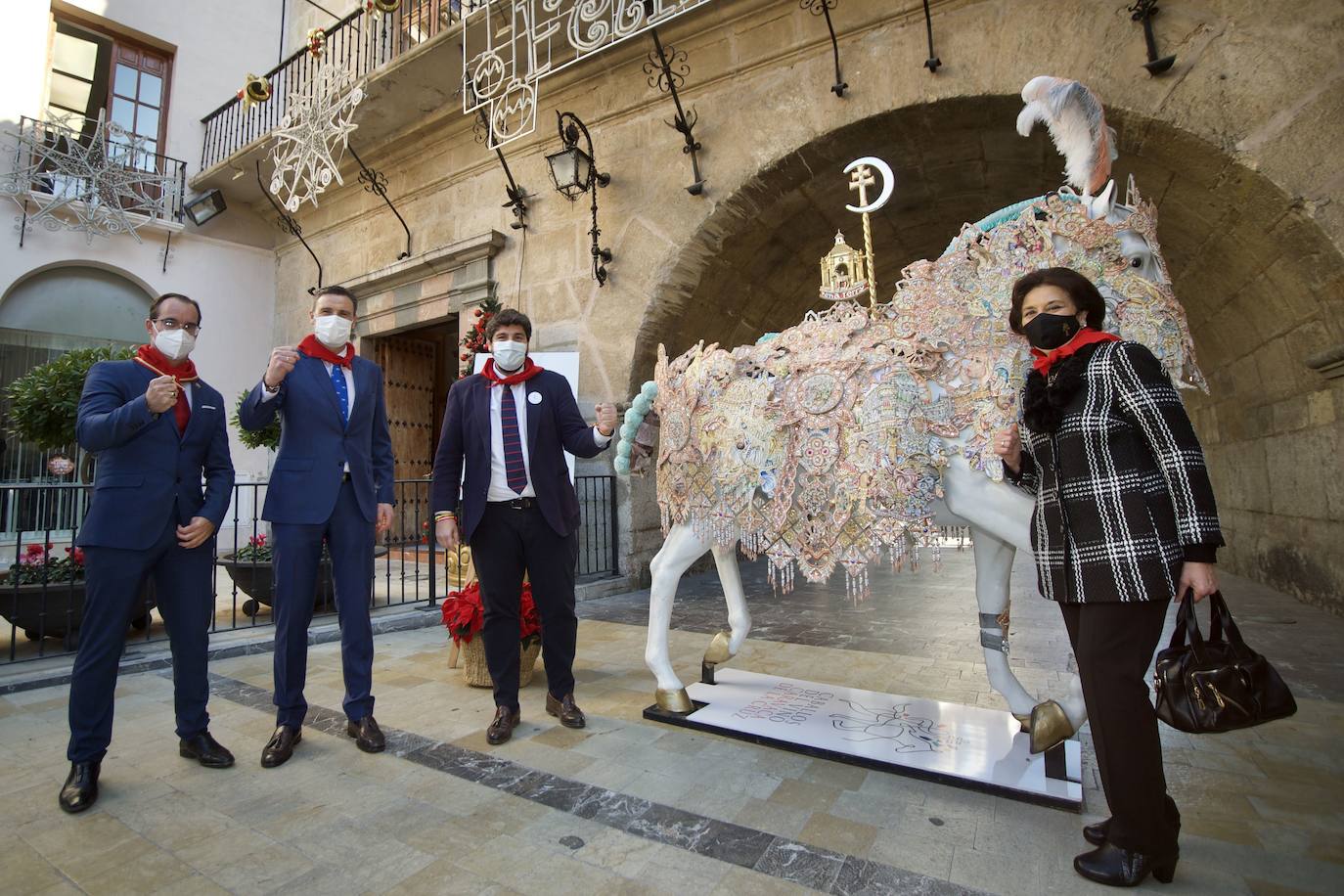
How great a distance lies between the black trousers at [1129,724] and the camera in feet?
Answer: 4.80

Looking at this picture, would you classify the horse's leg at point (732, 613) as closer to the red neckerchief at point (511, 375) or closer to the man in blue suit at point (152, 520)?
the red neckerchief at point (511, 375)

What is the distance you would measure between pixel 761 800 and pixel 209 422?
7.39 feet

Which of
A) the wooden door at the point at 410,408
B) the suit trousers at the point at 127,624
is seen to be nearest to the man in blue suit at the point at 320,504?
the suit trousers at the point at 127,624

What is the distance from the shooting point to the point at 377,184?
7.86m

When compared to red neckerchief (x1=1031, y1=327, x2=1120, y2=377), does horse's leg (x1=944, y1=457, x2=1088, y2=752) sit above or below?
below

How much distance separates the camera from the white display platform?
1957mm

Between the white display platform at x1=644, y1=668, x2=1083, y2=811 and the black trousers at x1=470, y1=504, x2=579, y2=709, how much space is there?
0.49 m

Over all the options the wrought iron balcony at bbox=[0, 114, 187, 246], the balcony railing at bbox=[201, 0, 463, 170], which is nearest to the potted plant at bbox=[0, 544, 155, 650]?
the balcony railing at bbox=[201, 0, 463, 170]

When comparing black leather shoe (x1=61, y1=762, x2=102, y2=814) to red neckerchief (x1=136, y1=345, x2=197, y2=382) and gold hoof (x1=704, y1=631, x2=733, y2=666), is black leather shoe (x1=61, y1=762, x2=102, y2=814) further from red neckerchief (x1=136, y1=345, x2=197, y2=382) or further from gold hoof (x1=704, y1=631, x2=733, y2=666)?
gold hoof (x1=704, y1=631, x2=733, y2=666)

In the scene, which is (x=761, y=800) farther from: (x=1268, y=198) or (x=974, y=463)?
(x=1268, y=198)

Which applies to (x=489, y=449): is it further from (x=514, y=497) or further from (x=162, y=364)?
(x=162, y=364)

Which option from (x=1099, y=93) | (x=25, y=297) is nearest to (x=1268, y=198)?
(x=1099, y=93)

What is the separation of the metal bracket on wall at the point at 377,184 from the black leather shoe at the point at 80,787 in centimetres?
669

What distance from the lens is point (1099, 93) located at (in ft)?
13.8
